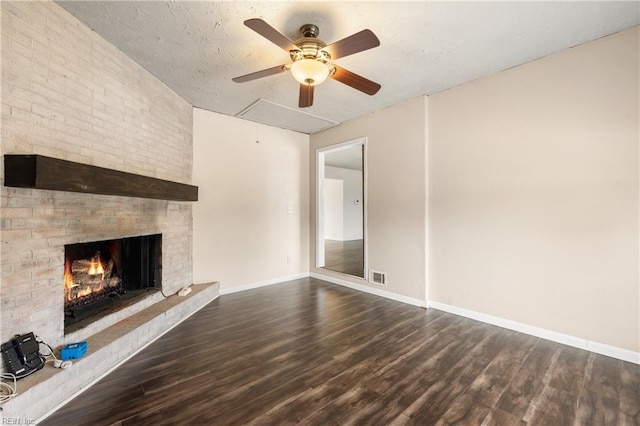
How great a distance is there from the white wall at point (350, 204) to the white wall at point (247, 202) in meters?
5.10

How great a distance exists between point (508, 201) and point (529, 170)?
37 cm

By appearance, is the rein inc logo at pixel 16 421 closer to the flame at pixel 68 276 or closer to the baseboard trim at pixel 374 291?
the flame at pixel 68 276

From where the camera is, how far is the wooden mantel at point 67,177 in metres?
1.65

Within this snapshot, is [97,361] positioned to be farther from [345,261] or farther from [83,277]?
[345,261]

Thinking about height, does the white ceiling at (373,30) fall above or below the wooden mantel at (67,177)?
above

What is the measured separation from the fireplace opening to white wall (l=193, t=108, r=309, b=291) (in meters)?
0.73

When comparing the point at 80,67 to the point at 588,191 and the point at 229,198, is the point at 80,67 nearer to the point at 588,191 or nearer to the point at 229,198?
the point at 229,198

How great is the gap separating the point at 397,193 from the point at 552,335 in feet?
7.59

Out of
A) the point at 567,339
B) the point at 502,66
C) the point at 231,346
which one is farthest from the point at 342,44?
the point at 567,339

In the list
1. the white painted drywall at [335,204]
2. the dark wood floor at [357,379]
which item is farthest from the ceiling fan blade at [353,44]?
the white painted drywall at [335,204]

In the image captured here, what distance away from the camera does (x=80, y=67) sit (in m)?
2.24

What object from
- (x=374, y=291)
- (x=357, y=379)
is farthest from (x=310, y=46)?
(x=374, y=291)

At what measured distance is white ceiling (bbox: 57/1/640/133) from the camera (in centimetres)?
205

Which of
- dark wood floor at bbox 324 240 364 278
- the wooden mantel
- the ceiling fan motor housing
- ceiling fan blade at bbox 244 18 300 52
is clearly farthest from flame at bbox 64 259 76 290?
dark wood floor at bbox 324 240 364 278
